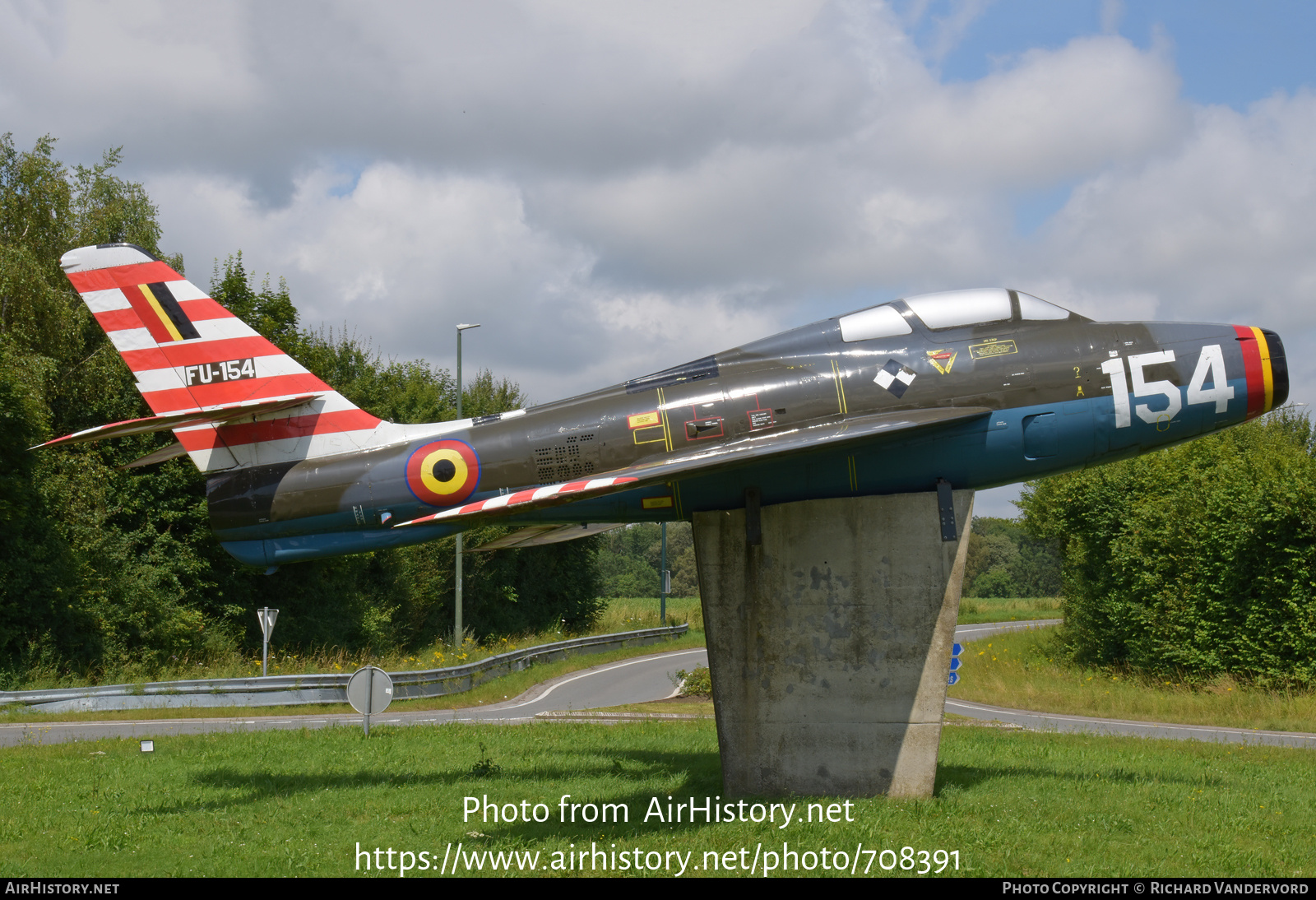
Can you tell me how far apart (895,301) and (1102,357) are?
2.46m

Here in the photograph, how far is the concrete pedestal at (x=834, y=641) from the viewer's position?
36.7ft

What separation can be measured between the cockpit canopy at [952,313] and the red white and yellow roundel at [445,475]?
479cm

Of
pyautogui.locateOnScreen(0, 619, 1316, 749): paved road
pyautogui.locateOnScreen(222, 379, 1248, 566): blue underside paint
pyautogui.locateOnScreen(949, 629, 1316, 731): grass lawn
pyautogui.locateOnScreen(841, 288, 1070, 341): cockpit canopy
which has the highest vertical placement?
pyautogui.locateOnScreen(841, 288, 1070, 341): cockpit canopy

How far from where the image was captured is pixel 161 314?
13008 millimetres

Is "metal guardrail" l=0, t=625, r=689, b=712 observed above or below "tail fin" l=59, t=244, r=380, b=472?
below

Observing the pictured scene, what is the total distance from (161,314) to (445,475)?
4713 millimetres

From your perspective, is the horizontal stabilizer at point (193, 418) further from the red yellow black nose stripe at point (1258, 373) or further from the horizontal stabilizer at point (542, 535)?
the red yellow black nose stripe at point (1258, 373)

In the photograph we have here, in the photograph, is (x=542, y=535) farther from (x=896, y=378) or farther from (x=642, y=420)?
(x=896, y=378)

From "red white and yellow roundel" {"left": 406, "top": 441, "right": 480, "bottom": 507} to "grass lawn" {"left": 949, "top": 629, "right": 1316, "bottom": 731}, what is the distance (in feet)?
66.0

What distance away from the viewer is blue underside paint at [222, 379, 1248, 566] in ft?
36.9

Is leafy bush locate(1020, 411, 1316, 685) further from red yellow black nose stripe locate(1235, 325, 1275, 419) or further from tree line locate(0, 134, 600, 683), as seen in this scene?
tree line locate(0, 134, 600, 683)

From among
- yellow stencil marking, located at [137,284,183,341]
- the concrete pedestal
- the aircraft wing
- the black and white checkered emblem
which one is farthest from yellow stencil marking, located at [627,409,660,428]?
yellow stencil marking, located at [137,284,183,341]

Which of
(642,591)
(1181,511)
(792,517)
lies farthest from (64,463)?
(642,591)

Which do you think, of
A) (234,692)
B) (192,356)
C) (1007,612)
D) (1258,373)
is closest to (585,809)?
(192,356)
